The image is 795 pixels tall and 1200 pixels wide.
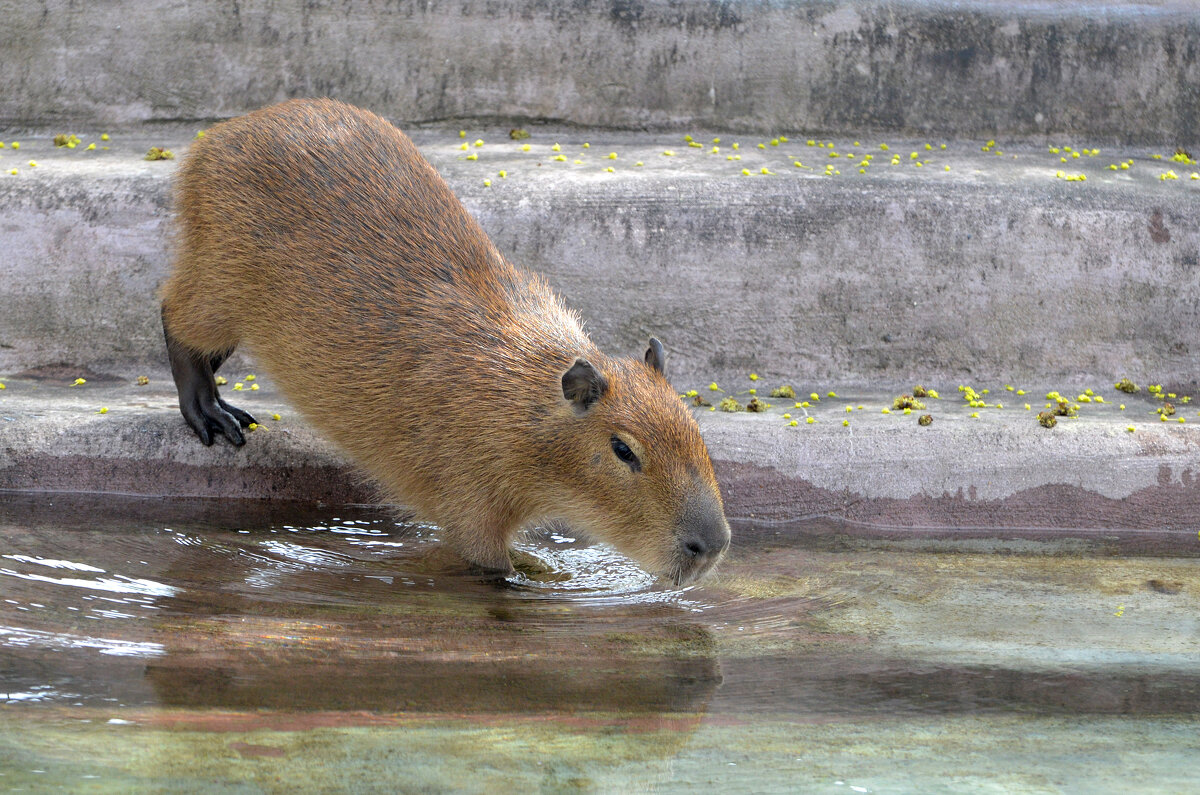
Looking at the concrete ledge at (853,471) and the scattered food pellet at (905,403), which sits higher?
the scattered food pellet at (905,403)

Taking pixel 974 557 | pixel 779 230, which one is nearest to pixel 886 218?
pixel 779 230

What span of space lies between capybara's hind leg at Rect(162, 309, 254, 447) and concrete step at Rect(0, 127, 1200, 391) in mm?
860

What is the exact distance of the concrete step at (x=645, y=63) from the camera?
250 inches

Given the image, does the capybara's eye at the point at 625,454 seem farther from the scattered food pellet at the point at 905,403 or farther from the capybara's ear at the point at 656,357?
the scattered food pellet at the point at 905,403

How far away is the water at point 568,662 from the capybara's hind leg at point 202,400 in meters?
0.30

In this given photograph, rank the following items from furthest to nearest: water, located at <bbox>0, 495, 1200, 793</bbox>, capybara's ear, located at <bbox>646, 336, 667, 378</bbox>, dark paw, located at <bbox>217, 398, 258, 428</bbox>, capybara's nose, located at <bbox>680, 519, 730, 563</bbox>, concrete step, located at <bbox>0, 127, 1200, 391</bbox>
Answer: concrete step, located at <bbox>0, 127, 1200, 391</bbox>, dark paw, located at <bbox>217, 398, 258, 428</bbox>, capybara's ear, located at <bbox>646, 336, 667, 378</bbox>, capybara's nose, located at <bbox>680, 519, 730, 563</bbox>, water, located at <bbox>0, 495, 1200, 793</bbox>

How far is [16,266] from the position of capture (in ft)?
17.7

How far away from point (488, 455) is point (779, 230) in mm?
2223

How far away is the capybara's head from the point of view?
11.4 ft

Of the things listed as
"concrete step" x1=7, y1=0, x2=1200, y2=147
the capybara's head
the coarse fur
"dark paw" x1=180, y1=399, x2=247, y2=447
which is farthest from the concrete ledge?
"concrete step" x1=7, y1=0, x2=1200, y2=147

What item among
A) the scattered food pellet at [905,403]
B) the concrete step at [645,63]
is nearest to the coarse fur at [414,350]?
the scattered food pellet at [905,403]

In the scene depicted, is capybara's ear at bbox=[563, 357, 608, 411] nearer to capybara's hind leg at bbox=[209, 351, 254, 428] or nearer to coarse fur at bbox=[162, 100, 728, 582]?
coarse fur at bbox=[162, 100, 728, 582]

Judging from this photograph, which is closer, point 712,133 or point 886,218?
point 886,218

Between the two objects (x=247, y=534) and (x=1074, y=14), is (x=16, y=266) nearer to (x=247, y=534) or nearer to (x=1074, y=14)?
(x=247, y=534)
